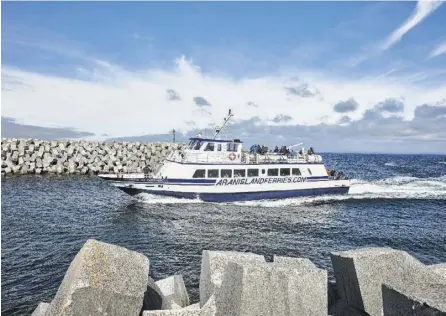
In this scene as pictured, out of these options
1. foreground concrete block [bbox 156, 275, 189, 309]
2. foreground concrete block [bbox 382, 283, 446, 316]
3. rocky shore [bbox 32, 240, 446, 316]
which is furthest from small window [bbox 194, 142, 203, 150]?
foreground concrete block [bbox 382, 283, 446, 316]

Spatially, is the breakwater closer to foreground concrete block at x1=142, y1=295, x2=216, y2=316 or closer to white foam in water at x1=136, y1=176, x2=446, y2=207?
white foam in water at x1=136, y1=176, x2=446, y2=207

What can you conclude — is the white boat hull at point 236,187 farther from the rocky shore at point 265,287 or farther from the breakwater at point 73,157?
the rocky shore at point 265,287

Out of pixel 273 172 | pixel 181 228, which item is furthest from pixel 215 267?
pixel 273 172

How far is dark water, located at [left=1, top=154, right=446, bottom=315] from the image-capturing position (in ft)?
49.2

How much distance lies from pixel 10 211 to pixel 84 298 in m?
22.3

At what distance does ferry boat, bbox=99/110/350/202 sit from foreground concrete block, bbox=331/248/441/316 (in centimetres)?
2319

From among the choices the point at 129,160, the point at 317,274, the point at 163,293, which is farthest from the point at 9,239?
the point at 129,160

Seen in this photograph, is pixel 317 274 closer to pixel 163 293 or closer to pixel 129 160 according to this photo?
pixel 163 293

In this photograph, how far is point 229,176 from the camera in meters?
31.1

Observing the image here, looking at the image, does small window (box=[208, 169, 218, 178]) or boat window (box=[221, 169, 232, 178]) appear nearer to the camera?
small window (box=[208, 169, 218, 178])

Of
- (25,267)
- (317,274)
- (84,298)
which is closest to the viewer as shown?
(84,298)

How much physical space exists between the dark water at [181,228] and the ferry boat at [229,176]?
94 cm

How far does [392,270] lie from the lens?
673 centimetres

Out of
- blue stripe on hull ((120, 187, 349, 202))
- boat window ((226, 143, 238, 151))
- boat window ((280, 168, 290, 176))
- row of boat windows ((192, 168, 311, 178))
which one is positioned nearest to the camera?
blue stripe on hull ((120, 187, 349, 202))
